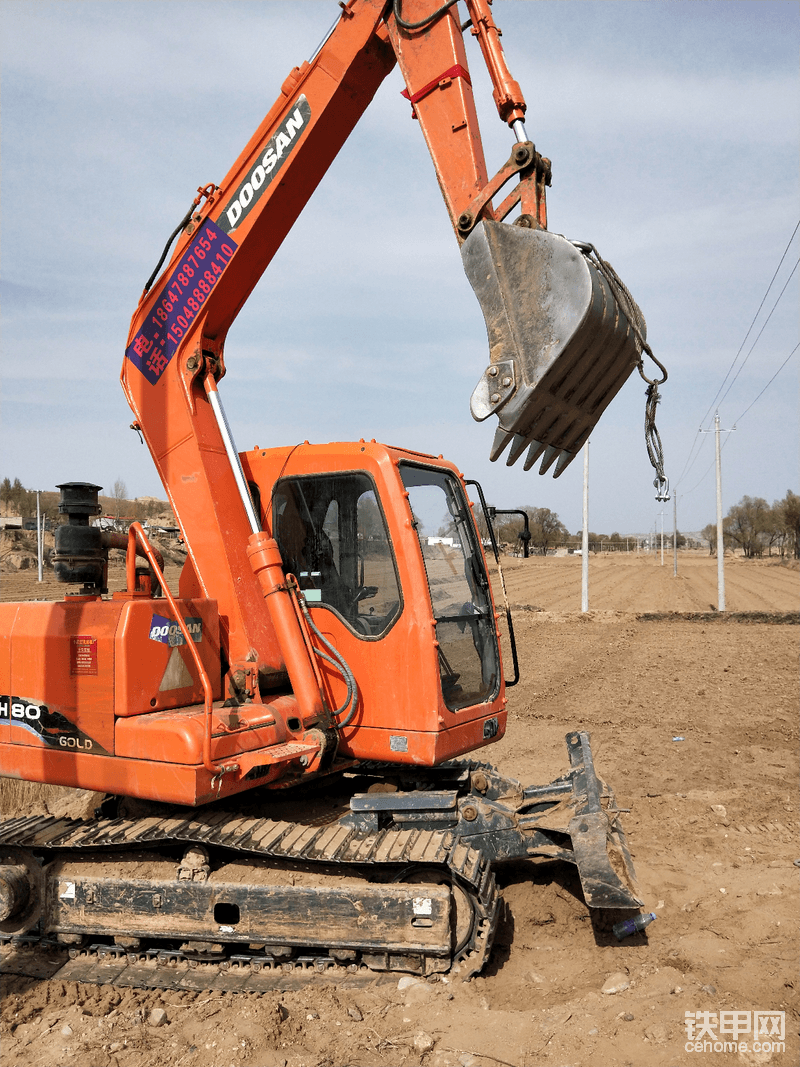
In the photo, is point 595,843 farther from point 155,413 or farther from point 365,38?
point 365,38

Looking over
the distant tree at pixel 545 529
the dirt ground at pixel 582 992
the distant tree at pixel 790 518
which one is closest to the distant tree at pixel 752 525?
the distant tree at pixel 790 518

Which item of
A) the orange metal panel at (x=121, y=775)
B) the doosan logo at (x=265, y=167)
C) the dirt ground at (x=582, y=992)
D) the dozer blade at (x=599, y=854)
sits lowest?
the dirt ground at (x=582, y=992)

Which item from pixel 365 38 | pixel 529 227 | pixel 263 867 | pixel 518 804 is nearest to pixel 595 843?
pixel 518 804

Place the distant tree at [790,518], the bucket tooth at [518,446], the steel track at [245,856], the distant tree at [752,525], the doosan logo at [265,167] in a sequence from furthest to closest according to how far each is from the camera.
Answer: the distant tree at [752,525], the distant tree at [790,518], the doosan logo at [265,167], the steel track at [245,856], the bucket tooth at [518,446]

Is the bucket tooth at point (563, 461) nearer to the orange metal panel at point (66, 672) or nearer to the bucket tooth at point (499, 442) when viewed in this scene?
the bucket tooth at point (499, 442)

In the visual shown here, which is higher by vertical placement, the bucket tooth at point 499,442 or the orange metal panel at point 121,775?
the bucket tooth at point 499,442

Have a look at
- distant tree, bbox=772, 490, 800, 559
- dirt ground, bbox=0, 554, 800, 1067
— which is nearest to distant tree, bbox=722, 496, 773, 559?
distant tree, bbox=772, 490, 800, 559

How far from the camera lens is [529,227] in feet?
12.4

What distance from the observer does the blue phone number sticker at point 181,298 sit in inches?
194

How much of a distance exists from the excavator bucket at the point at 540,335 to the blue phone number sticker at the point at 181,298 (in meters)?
1.77

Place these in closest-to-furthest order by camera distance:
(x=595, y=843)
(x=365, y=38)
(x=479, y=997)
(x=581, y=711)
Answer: (x=479, y=997) → (x=595, y=843) → (x=365, y=38) → (x=581, y=711)

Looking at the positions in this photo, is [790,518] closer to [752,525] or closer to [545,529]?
[752,525]

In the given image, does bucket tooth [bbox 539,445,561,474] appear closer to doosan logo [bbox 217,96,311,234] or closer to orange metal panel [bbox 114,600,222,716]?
orange metal panel [bbox 114,600,222,716]

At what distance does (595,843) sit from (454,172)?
3656mm
